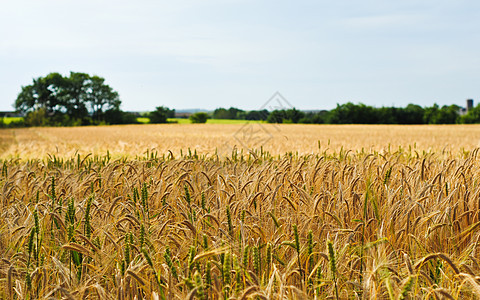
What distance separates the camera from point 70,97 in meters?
74.8

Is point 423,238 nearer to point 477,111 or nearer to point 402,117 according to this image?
point 402,117

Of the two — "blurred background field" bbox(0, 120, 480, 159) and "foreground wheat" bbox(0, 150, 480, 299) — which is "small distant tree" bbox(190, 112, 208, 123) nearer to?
"blurred background field" bbox(0, 120, 480, 159)

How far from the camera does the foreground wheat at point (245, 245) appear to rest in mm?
2172

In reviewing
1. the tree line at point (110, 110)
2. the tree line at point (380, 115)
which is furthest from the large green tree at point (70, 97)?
the tree line at point (380, 115)

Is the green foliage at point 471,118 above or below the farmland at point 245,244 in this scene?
above

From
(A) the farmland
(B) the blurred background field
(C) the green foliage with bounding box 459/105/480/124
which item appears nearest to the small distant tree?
(C) the green foliage with bounding box 459/105/480/124

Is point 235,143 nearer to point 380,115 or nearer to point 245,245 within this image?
point 245,245

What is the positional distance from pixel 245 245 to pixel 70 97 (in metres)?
78.6

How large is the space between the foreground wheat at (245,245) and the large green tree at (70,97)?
234 feet

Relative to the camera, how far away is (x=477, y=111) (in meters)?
75.1

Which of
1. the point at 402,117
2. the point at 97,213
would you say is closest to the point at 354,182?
the point at 97,213

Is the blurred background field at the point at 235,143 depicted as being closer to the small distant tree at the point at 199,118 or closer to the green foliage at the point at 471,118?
the small distant tree at the point at 199,118

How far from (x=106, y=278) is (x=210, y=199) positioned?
164 centimetres

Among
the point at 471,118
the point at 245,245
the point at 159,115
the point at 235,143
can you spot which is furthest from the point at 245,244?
the point at 471,118
